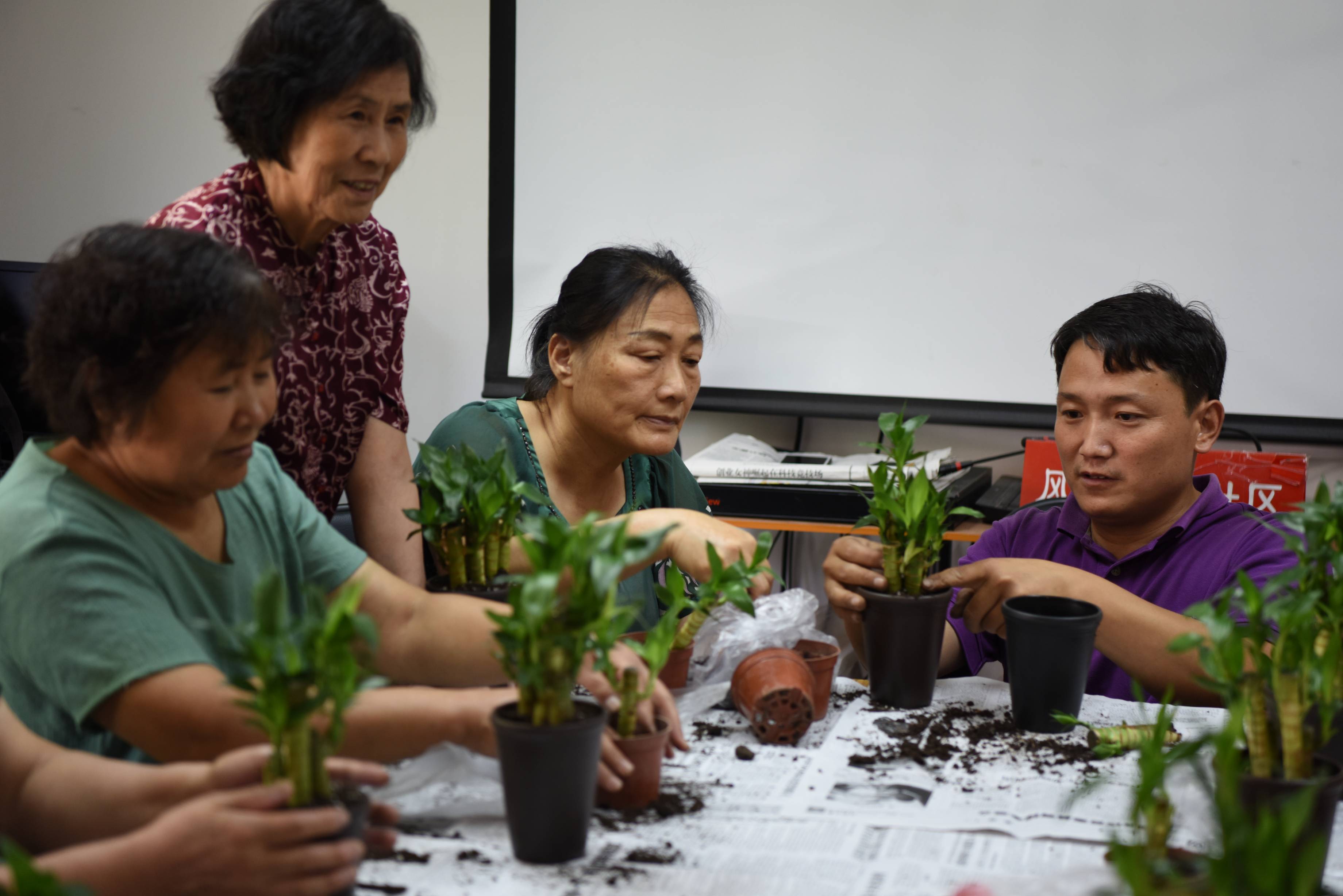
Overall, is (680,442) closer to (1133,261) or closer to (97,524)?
(1133,261)

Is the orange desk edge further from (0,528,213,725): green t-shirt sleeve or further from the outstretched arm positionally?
(0,528,213,725): green t-shirt sleeve

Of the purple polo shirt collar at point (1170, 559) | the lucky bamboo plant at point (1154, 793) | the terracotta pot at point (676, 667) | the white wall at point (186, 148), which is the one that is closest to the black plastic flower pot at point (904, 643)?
the terracotta pot at point (676, 667)

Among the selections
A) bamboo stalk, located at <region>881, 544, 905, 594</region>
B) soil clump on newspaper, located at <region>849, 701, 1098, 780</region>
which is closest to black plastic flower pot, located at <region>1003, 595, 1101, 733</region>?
soil clump on newspaper, located at <region>849, 701, 1098, 780</region>

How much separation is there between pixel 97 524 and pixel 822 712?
83 cm

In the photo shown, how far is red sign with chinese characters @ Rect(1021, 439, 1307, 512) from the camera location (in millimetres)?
2518

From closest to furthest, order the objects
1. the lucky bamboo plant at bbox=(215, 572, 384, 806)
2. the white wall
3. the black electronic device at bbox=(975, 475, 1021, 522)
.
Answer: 1. the lucky bamboo plant at bbox=(215, 572, 384, 806)
2. the black electronic device at bbox=(975, 475, 1021, 522)
3. the white wall

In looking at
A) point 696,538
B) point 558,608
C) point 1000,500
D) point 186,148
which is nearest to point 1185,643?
point 558,608

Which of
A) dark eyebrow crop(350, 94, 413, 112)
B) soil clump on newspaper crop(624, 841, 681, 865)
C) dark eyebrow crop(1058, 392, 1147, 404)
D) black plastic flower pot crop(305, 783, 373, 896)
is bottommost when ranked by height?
soil clump on newspaper crop(624, 841, 681, 865)

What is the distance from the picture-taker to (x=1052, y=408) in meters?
3.01

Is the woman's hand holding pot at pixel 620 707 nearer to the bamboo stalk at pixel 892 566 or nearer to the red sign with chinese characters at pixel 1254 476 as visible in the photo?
the bamboo stalk at pixel 892 566

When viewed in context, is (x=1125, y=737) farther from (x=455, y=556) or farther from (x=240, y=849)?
(x=240, y=849)

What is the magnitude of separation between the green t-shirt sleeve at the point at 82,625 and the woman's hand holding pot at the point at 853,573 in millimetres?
779

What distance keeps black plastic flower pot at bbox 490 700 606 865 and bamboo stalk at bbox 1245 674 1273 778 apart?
0.55m

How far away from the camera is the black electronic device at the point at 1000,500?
265 cm
